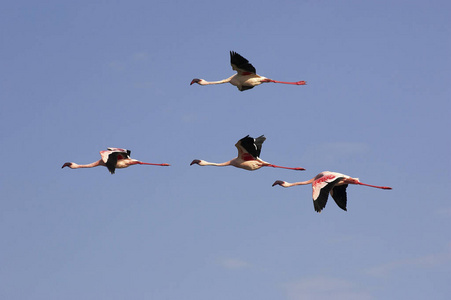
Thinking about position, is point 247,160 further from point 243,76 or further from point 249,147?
point 243,76

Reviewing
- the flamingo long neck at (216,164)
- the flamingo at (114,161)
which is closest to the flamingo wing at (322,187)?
the flamingo long neck at (216,164)

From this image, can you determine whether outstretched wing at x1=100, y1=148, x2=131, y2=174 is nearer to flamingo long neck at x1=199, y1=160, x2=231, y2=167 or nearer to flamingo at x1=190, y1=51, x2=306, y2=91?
flamingo long neck at x1=199, y1=160, x2=231, y2=167

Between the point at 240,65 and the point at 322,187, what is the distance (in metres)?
7.31

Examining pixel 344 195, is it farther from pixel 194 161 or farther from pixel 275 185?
pixel 194 161

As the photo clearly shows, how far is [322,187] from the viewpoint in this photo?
1234 inches

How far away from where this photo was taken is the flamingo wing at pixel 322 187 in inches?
1193

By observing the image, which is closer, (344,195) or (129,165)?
(344,195)

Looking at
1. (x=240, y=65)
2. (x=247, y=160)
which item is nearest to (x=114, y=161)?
(x=247, y=160)

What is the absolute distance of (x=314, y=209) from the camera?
98.3 ft

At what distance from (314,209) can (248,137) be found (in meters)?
5.68

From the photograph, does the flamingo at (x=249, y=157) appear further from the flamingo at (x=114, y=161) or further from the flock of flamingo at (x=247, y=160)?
the flamingo at (x=114, y=161)

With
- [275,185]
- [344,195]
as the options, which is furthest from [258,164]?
[344,195]

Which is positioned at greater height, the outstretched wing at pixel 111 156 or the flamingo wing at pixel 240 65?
the flamingo wing at pixel 240 65

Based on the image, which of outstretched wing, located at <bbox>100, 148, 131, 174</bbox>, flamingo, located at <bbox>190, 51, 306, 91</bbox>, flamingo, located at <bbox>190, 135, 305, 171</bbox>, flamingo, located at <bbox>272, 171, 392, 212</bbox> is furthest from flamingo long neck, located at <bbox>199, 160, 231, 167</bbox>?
outstretched wing, located at <bbox>100, 148, 131, 174</bbox>
